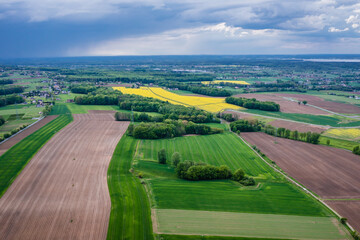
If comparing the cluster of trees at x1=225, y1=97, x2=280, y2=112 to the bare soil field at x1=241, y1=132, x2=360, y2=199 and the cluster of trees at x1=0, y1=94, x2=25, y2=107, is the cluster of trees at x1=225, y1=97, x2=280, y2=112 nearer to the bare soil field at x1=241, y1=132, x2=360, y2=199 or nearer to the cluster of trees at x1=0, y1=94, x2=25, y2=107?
the bare soil field at x1=241, y1=132, x2=360, y2=199

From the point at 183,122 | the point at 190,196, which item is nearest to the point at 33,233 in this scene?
the point at 190,196

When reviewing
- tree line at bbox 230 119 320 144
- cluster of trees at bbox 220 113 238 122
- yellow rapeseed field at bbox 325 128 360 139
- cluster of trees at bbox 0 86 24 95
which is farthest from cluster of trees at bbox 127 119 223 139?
cluster of trees at bbox 0 86 24 95

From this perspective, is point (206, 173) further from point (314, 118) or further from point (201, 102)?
point (201, 102)

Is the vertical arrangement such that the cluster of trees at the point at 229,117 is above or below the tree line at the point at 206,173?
above

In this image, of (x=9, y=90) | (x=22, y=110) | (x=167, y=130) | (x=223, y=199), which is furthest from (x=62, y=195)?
(x=9, y=90)

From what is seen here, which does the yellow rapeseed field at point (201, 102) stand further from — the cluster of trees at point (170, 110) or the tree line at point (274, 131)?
the tree line at point (274, 131)

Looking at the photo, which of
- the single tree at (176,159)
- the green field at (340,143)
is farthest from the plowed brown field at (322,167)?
the single tree at (176,159)
